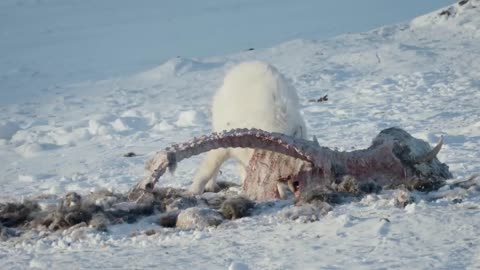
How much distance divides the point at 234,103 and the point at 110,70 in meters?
9.09

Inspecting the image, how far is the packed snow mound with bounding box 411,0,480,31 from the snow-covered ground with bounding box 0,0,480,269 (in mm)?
40

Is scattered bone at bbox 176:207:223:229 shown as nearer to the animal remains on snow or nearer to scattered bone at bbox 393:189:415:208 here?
the animal remains on snow

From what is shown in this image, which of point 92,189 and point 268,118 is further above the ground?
point 268,118

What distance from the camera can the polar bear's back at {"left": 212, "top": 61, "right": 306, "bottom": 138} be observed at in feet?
19.9

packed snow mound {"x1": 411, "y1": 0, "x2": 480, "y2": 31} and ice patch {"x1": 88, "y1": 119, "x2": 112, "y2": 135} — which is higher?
packed snow mound {"x1": 411, "y1": 0, "x2": 480, "y2": 31}

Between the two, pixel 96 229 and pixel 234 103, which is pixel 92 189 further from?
pixel 96 229

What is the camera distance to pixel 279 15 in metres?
21.3

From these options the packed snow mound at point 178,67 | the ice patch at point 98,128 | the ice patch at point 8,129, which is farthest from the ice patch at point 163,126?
the packed snow mound at point 178,67

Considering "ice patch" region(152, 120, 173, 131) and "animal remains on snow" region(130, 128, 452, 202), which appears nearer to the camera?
"animal remains on snow" region(130, 128, 452, 202)

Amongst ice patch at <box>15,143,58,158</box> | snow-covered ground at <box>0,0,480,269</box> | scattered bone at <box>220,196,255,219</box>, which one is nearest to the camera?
snow-covered ground at <box>0,0,480,269</box>

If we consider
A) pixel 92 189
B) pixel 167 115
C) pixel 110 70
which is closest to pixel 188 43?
pixel 110 70

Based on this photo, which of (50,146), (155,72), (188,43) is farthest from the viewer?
(188,43)

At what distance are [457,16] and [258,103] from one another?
10.9 meters

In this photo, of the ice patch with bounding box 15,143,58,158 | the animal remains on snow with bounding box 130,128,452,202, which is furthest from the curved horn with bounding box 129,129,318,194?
the ice patch with bounding box 15,143,58,158
